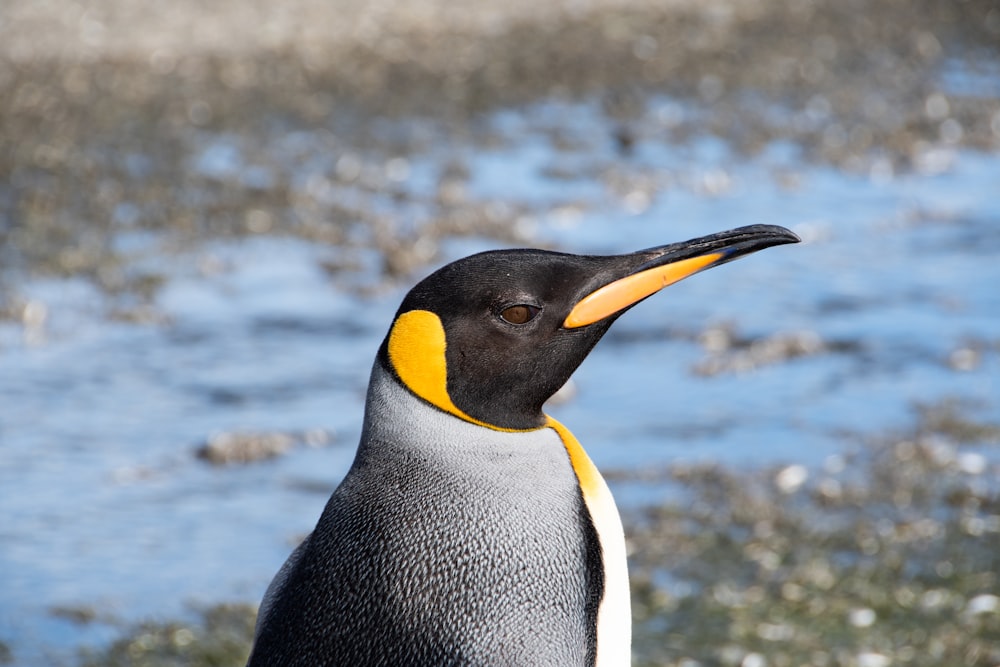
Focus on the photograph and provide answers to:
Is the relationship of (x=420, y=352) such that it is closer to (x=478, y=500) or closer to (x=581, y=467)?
(x=478, y=500)

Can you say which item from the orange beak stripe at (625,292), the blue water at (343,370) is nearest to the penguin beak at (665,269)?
the orange beak stripe at (625,292)

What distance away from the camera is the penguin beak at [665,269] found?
258cm

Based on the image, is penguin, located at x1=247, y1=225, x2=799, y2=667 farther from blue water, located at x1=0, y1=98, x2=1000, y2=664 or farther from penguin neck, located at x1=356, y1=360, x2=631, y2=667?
blue water, located at x1=0, y1=98, x2=1000, y2=664

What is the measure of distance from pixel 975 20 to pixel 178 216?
10.8 m

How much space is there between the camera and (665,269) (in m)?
2.60

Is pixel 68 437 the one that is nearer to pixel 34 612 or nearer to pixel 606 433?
pixel 34 612

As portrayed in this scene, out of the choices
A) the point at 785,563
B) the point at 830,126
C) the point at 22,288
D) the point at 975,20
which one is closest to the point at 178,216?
the point at 22,288

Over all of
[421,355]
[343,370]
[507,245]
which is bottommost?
[421,355]

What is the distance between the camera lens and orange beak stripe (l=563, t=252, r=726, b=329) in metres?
2.59

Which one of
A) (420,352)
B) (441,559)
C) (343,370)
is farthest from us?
(343,370)

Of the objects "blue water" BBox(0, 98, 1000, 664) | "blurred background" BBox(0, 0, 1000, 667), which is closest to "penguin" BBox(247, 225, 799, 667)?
"blurred background" BBox(0, 0, 1000, 667)

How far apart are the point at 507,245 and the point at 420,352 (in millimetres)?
6762

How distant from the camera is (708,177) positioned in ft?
35.9

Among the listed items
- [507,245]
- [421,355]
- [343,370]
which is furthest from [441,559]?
[507,245]
